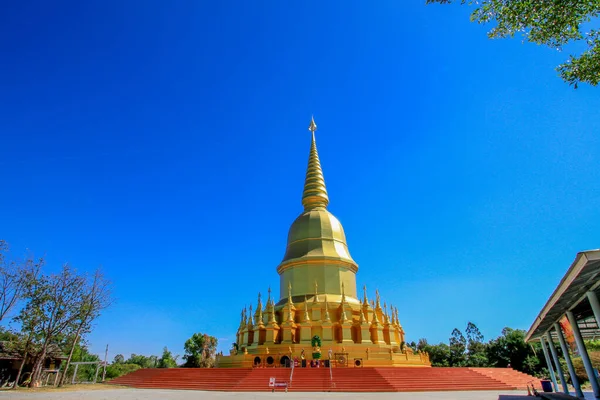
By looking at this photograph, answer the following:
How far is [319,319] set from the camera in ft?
93.2

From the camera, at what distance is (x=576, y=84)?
35.6 feet

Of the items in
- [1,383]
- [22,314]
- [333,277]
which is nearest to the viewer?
[22,314]

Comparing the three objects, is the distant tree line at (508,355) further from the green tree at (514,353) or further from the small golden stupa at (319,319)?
the small golden stupa at (319,319)

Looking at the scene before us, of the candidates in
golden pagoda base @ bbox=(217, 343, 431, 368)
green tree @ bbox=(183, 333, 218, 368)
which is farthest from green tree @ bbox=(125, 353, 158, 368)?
golden pagoda base @ bbox=(217, 343, 431, 368)

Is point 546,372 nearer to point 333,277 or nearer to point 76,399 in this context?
point 333,277

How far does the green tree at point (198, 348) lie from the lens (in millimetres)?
43069

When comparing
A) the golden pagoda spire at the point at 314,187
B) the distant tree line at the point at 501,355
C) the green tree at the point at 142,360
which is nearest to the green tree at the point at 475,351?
the distant tree line at the point at 501,355

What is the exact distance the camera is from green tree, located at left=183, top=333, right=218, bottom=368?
141 ft

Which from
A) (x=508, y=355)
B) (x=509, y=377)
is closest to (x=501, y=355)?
(x=508, y=355)

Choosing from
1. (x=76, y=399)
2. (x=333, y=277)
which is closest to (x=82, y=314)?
(x=76, y=399)

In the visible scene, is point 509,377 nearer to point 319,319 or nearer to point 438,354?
point 319,319

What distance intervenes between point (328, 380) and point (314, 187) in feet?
74.2

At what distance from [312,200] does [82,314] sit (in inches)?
854

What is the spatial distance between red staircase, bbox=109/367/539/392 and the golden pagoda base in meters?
4.58
